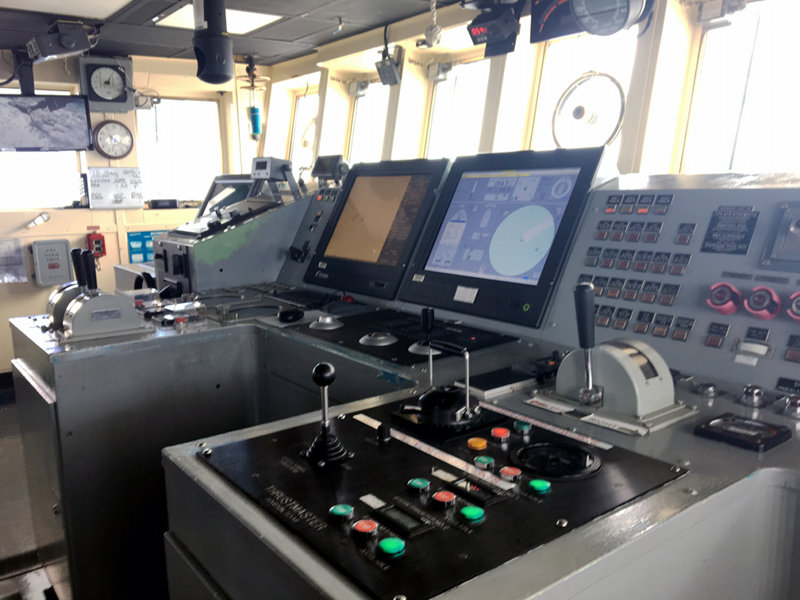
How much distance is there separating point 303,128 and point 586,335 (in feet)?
18.1

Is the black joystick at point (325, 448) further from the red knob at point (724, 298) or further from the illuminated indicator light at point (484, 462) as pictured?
the red knob at point (724, 298)

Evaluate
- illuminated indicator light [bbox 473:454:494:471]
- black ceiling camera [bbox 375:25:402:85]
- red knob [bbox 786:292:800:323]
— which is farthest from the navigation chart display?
black ceiling camera [bbox 375:25:402:85]

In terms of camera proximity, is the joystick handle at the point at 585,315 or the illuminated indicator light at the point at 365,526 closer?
the illuminated indicator light at the point at 365,526

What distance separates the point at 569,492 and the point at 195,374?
1.37 metres

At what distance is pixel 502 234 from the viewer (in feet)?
6.06

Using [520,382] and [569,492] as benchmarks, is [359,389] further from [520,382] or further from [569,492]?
[569,492]

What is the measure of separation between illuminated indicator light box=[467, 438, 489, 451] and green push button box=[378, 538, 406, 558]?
0.30 m

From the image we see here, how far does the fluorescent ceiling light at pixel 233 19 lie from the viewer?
4.02 metres

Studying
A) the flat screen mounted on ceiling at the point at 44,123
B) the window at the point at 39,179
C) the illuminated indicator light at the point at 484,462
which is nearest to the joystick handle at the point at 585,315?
the illuminated indicator light at the point at 484,462

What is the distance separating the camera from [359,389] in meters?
1.57

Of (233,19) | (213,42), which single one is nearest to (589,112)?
(213,42)

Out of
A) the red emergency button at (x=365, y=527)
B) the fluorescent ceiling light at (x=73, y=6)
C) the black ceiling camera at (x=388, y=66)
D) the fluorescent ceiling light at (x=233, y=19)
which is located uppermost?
the fluorescent ceiling light at (x=233, y=19)

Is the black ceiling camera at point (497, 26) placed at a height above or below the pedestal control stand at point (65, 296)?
above

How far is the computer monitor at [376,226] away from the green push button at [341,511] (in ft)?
4.34
